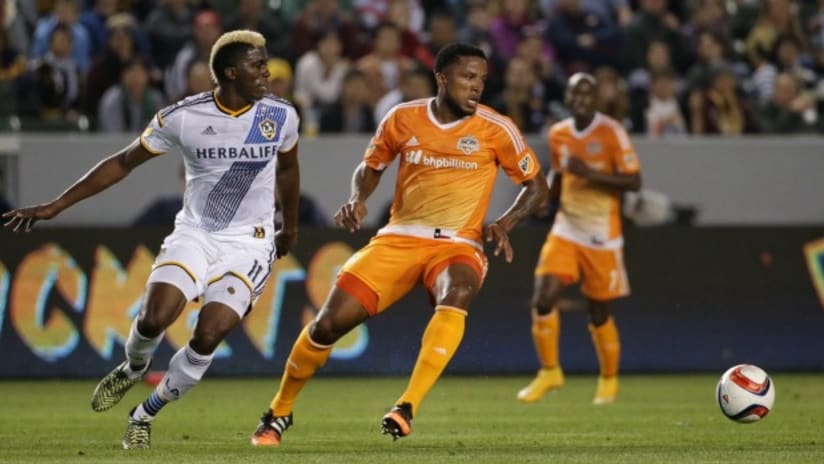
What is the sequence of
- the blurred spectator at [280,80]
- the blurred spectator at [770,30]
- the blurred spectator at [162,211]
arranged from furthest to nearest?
1. the blurred spectator at [770,30]
2. the blurred spectator at [280,80]
3. the blurred spectator at [162,211]

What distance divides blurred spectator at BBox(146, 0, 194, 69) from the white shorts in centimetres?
972

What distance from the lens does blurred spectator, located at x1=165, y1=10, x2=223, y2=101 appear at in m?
18.8

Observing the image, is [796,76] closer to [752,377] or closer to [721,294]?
[721,294]

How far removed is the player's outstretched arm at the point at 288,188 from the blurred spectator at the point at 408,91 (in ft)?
24.6

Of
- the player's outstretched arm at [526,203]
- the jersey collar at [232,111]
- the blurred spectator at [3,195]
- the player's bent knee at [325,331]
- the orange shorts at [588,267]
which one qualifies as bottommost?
the blurred spectator at [3,195]

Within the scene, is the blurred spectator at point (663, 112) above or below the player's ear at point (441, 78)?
below

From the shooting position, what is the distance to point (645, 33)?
21438 millimetres

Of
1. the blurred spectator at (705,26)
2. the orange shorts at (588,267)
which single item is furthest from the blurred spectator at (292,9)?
the orange shorts at (588,267)

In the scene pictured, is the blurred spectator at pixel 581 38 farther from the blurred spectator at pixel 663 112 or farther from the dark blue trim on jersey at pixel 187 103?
the dark blue trim on jersey at pixel 187 103

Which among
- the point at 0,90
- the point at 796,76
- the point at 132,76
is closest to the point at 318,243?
the point at 132,76

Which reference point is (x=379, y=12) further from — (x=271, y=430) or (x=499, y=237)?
(x=499, y=237)

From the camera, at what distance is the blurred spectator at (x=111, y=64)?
61.2 feet

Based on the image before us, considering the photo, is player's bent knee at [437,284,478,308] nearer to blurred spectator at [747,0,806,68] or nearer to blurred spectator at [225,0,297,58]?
blurred spectator at [225,0,297,58]

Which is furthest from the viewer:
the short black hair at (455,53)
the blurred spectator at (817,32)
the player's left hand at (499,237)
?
the blurred spectator at (817,32)
